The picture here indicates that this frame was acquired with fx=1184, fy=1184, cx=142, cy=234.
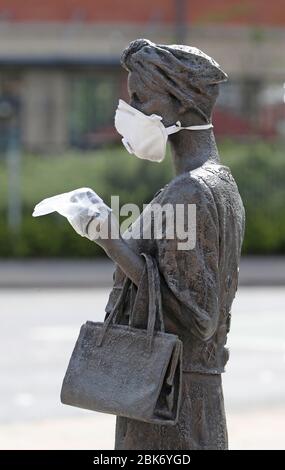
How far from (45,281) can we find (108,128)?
12.2m

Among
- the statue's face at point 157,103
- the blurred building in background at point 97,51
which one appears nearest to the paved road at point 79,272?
the blurred building in background at point 97,51

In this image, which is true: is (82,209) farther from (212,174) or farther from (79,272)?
(79,272)

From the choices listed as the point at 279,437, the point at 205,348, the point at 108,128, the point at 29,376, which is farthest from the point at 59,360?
the point at 108,128

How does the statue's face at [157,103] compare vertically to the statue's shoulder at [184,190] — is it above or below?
above

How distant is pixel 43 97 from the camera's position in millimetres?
36906

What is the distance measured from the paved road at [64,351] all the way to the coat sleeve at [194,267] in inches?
181

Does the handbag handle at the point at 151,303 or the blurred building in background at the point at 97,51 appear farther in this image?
the blurred building in background at the point at 97,51

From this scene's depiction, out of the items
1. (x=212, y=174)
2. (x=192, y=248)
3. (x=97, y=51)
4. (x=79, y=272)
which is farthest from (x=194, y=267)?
(x=97, y=51)

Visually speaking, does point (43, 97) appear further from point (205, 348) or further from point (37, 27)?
point (205, 348)

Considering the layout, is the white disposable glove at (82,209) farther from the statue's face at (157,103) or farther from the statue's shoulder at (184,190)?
the statue's face at (157,103)

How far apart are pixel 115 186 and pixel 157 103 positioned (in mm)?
19965

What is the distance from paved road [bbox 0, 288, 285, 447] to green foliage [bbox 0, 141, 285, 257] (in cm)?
429

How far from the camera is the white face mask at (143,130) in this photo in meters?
3.89

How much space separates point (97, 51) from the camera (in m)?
36.2
